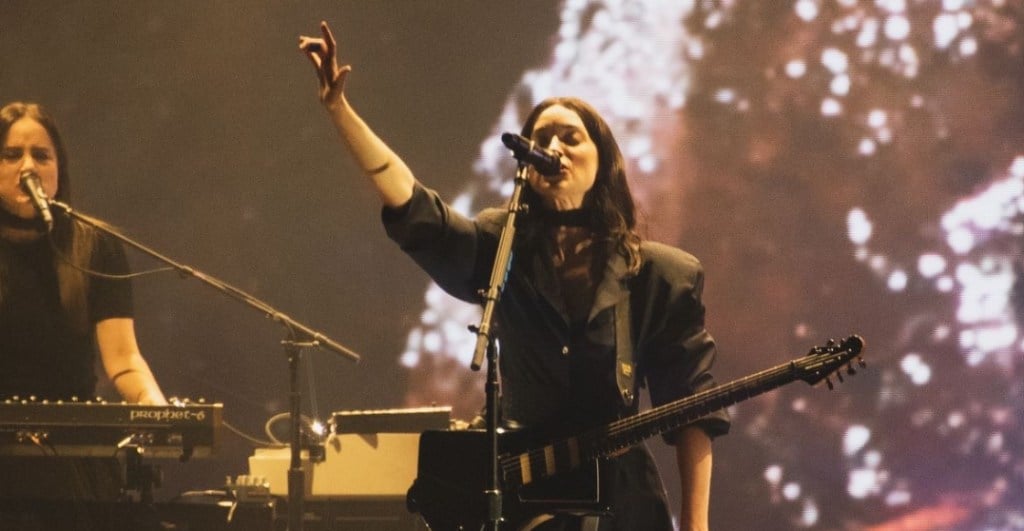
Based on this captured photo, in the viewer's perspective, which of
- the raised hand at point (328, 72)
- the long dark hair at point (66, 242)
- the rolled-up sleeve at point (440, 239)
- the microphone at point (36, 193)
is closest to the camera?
the raised hand at point (328, 72)

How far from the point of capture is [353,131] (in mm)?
1986

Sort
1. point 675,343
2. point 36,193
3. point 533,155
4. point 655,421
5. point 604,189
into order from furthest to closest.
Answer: point 36,193, point 604,189, point 675,343, point 655,421, point 533,155

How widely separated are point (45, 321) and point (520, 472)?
1733 millimetres

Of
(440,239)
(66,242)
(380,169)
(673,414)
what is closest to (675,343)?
(673,414)

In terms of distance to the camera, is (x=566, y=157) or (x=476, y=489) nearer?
(x=476, y=489)

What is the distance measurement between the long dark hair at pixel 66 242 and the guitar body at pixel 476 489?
151cm

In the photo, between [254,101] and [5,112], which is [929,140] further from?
[5,112]

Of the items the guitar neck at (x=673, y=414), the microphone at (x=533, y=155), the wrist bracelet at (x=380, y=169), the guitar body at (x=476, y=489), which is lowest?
the guitar body at (x=476, y=489)

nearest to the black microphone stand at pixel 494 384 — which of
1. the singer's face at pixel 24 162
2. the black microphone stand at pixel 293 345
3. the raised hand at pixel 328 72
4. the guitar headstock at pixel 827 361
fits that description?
the raised hand at pixel 328 72

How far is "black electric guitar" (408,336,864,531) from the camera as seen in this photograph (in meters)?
2.17

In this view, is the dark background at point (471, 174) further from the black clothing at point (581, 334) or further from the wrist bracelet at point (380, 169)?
the wrist bracelet at point (380, 169)

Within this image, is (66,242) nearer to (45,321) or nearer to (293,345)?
(45,321)

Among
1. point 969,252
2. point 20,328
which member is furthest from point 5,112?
point 969,252

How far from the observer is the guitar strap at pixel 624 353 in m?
2.25
